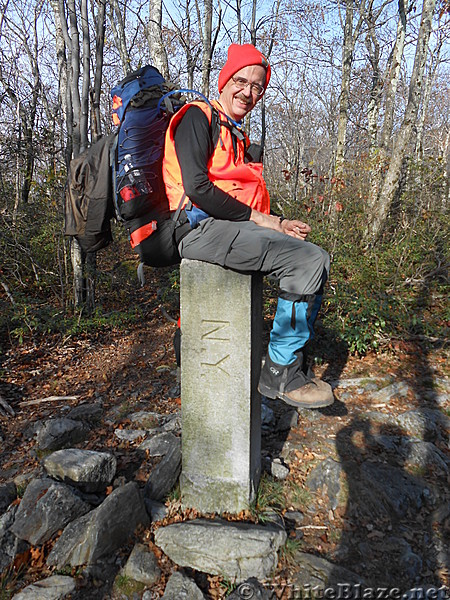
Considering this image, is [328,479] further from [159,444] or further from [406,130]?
[406,130]

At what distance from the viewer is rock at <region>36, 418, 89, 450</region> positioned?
3.66m

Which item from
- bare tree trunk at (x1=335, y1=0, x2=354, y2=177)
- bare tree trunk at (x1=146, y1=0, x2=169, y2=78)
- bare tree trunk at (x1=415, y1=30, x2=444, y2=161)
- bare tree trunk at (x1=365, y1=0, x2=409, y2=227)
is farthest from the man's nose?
bare tree trunk at (x1=415, y1=30, x2=444, y2=161)

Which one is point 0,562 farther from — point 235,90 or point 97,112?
point 97,112

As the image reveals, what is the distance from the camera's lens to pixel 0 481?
3438 millimetres

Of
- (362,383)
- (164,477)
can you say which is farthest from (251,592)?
(362,383)

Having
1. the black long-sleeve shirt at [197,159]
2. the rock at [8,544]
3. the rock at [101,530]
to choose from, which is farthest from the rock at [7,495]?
the black long-sleeve shirt at [197,159]

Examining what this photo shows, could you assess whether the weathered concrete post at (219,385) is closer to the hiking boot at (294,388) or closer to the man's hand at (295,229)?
the hiking boot at (294,388)

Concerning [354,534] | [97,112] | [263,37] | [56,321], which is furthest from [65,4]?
[263,37]

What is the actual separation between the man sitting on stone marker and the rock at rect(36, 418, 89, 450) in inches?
86.8

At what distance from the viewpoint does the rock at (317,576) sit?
7.37ft

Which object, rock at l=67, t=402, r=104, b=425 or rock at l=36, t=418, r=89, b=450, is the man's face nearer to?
rock at l=36, t=418, r=89, b=450

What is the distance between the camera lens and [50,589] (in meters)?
2.22

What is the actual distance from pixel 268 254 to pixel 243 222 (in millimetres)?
254

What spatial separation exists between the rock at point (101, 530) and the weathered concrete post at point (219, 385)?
0.36 metres
